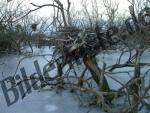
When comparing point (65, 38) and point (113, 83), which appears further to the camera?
point (113, 83)

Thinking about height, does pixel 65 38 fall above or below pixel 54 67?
above

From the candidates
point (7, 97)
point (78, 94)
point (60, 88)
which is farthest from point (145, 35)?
point (7, 97)

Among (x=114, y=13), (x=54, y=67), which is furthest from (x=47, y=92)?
(x=114, y=13)

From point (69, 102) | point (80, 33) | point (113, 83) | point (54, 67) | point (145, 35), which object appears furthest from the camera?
point (54, 67)

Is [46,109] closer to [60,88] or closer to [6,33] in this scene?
[60,88]

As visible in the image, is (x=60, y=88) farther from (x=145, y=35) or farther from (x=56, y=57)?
(x=145, y=35)

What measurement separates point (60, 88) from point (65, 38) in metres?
1.08

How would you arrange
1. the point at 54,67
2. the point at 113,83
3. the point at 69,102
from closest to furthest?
the point at 69,102, the point at 113,83, the point at 54,67

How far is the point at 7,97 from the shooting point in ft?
15.6

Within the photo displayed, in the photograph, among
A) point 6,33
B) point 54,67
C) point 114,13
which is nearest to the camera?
point 54,67

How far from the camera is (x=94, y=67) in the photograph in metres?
4.27

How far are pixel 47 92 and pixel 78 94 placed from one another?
574 millimetres

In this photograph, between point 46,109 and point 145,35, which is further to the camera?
point 46,109

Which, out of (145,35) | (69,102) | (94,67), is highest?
(145,35)
